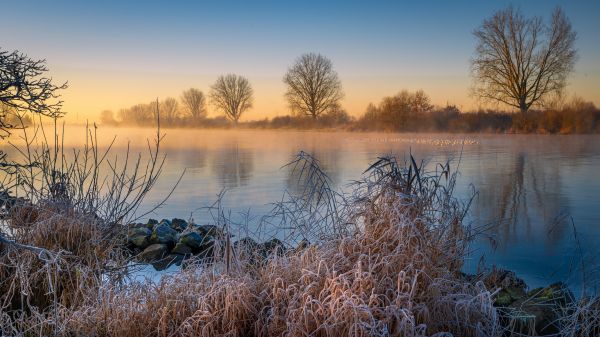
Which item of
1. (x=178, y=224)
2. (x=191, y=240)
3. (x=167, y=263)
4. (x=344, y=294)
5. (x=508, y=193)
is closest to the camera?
(x=344, y=294)

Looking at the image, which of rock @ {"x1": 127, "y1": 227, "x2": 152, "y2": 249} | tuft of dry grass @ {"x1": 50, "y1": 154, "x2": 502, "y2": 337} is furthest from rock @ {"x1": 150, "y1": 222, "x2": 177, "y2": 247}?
tuft of dry grass @ {"x1": 50, "y1": 154, "x2": 502, "y2": 337}

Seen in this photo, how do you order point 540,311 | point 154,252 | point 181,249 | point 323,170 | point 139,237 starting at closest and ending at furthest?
point 540,311
point 154,252
point 181,249
point 139,237
point 323,170

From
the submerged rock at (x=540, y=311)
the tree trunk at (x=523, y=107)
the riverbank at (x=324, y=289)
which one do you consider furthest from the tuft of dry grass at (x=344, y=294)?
the tree trunk at (x=523, y=107)

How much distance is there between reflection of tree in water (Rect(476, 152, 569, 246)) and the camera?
8.86m

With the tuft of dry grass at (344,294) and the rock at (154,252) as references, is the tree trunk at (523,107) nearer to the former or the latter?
the rock at (154,252)

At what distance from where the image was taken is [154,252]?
8.09 m

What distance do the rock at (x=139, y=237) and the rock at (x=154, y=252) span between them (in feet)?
1.41

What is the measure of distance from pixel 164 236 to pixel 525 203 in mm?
7581

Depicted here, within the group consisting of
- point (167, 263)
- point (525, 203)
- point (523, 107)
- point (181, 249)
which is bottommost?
point (167, 263)

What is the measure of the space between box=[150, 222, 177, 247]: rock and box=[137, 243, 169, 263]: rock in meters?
0.26

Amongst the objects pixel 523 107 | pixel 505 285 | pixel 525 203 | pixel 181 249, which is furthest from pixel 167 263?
pixel 523 107

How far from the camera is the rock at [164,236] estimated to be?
8.65 metres

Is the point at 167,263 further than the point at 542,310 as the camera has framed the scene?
Yes

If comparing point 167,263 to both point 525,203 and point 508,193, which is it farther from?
point 508,193
